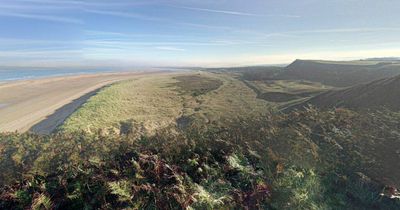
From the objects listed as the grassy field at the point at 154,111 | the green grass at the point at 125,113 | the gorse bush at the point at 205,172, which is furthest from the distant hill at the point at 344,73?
the gorse bush at the point at 205,172

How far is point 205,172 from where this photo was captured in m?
6.00

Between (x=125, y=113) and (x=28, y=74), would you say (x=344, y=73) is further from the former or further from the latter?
(x=28, y=74)

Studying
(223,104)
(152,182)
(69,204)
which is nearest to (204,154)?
(152,182)

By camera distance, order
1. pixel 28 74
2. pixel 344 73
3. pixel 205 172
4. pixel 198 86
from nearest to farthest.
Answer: pixel 205 172
pixel 198 86
pixel 344 73
pixel 28 74

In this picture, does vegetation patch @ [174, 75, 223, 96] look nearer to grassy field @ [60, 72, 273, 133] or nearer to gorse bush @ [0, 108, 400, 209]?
grassy field @ [60, 72, 273, 133]

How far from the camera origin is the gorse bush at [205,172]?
5133 mm

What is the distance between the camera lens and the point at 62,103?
4091cm

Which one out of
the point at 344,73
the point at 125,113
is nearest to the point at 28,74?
the point at 125,113

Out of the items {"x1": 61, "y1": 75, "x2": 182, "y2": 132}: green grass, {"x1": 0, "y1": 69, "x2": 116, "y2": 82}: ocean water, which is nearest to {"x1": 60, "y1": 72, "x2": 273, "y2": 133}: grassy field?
{"x1": 61, "y1": 75, "x2": 182, "y2": 132}: green grass

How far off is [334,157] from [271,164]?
1.96 meters

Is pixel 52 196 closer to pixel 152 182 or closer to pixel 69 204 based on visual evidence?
pixel 69 204

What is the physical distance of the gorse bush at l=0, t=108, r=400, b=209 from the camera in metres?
5.13

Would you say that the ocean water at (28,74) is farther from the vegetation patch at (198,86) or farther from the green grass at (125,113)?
the green grass at (125,113)

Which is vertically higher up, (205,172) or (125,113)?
(205,172)
